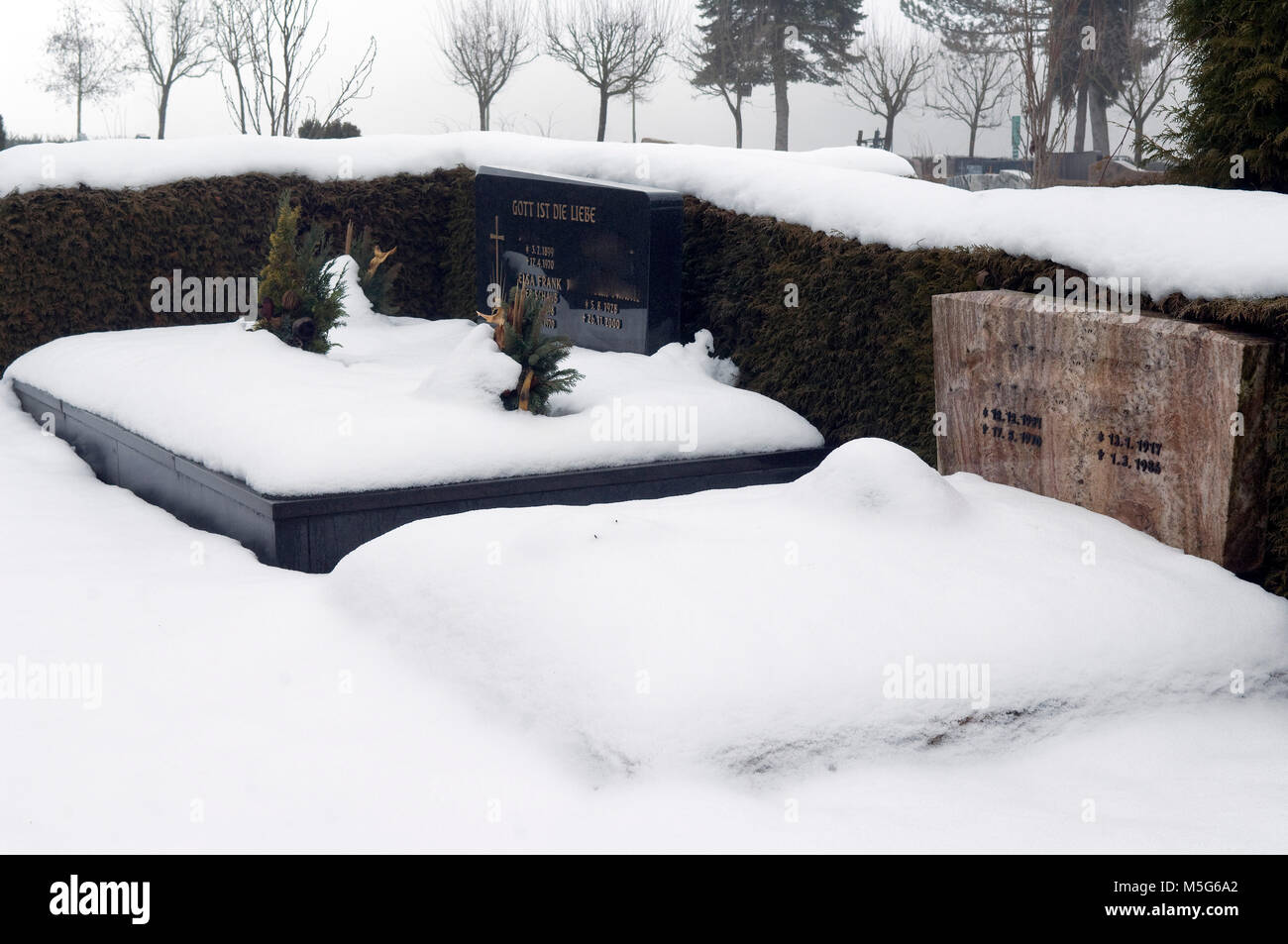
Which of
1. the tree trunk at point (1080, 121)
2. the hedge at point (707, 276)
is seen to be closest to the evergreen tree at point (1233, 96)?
the hedge at point (707, 276)

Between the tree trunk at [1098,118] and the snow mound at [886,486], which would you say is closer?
the snow mound at [886,486]

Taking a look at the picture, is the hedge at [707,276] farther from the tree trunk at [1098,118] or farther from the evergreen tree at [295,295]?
the tree trunk at [1098,118]

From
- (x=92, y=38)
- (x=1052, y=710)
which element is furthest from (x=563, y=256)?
(x=92, y=38)

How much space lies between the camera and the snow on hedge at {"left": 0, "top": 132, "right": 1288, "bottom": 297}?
559cm

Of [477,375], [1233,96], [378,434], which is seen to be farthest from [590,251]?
[1233,96]

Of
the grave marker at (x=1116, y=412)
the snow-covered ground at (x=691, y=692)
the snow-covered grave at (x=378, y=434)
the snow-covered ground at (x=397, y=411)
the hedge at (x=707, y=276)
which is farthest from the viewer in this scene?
the hedge at (x=707, y=276)

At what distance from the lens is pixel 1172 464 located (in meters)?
5.42

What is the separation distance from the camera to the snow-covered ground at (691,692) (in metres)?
3.72

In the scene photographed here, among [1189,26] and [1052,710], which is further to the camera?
[1189,26]

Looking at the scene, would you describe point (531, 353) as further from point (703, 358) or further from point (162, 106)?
point (162, 106)

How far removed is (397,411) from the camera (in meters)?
7.19

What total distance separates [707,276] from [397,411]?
2.73 m
